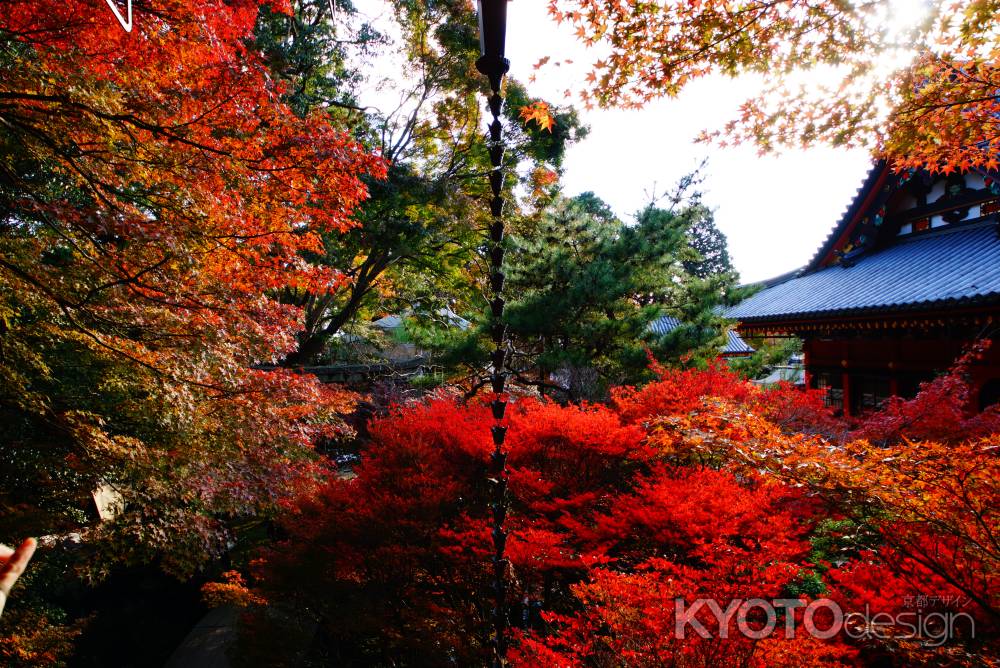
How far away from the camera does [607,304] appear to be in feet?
31.0

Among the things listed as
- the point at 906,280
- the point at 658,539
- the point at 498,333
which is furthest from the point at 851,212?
the point at 498,333

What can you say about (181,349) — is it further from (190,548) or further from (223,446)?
(190,548)

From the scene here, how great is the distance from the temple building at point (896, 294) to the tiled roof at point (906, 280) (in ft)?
0.07

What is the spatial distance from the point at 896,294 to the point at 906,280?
70 cm

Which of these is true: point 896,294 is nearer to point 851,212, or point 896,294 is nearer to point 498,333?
point 851,212

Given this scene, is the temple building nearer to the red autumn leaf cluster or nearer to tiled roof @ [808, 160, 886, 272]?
→ tiled roof @ [808, 160, 886, 272]

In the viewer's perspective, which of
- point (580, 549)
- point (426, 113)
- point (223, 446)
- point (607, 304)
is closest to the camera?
point (580, 549)

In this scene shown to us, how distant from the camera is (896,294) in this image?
7398mm

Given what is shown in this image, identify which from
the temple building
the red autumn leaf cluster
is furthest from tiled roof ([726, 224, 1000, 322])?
the red autumn leaf cluster

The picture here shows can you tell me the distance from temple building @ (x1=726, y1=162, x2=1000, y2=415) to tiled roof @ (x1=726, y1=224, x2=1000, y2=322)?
20 millimetres

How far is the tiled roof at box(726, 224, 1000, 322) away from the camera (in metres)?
6.61

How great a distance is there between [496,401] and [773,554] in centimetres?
251

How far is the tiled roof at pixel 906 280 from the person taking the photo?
260 inches

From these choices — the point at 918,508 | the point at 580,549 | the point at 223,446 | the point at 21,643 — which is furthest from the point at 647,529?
the point at 21,643
